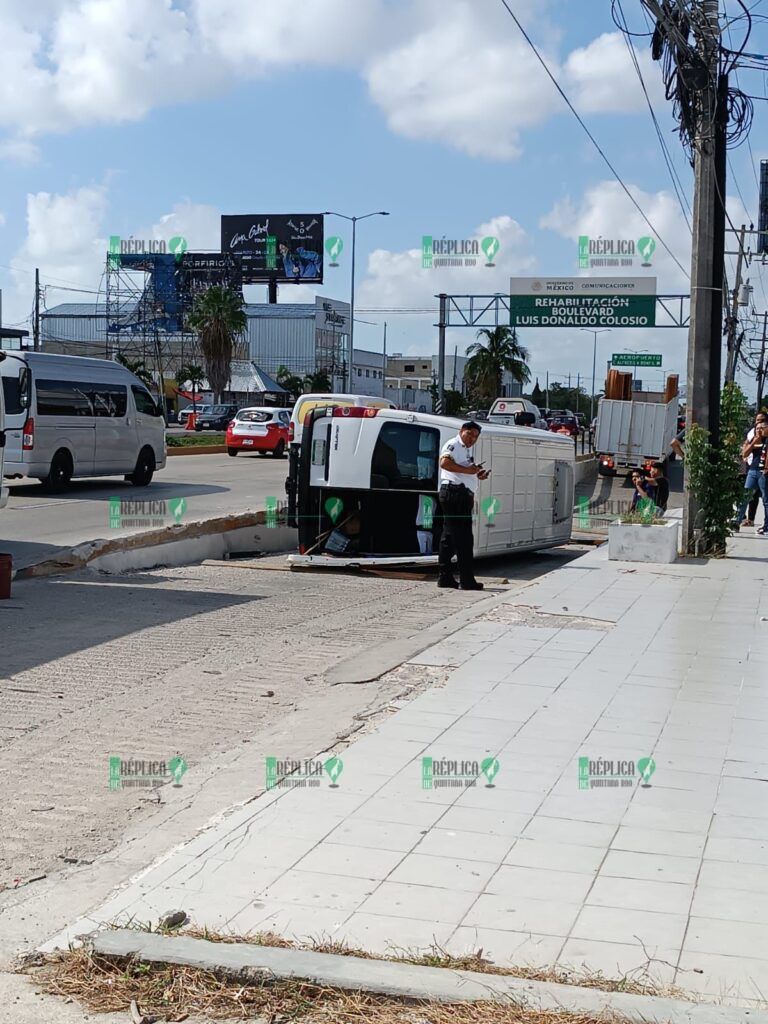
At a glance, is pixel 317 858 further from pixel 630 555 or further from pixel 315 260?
pixel 315 260

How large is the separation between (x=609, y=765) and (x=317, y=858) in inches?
79.8

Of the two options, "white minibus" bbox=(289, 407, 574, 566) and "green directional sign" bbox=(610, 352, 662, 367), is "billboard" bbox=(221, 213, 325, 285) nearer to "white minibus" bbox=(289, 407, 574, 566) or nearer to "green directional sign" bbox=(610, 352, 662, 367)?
"green directional sign" bbox=(610, 352, 662, 367)

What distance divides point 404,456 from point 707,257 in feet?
16.6

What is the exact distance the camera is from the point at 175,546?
15773 millimetres

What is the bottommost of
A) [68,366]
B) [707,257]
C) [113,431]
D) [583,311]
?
[113,431]

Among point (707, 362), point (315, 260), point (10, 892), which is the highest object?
point (315, 260)

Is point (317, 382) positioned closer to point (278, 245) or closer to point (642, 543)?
point (278, 245)

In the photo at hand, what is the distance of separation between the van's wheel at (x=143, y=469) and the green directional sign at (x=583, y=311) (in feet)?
77.1

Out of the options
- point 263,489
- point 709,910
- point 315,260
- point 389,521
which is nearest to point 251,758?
point 709,910

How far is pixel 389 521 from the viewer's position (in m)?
15.5

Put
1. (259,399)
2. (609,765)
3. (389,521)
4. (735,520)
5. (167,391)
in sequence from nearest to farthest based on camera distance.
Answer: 1. (609,765)
2. (389,521)
3. (735,520)
4. (259,399)
5. (167,391)
